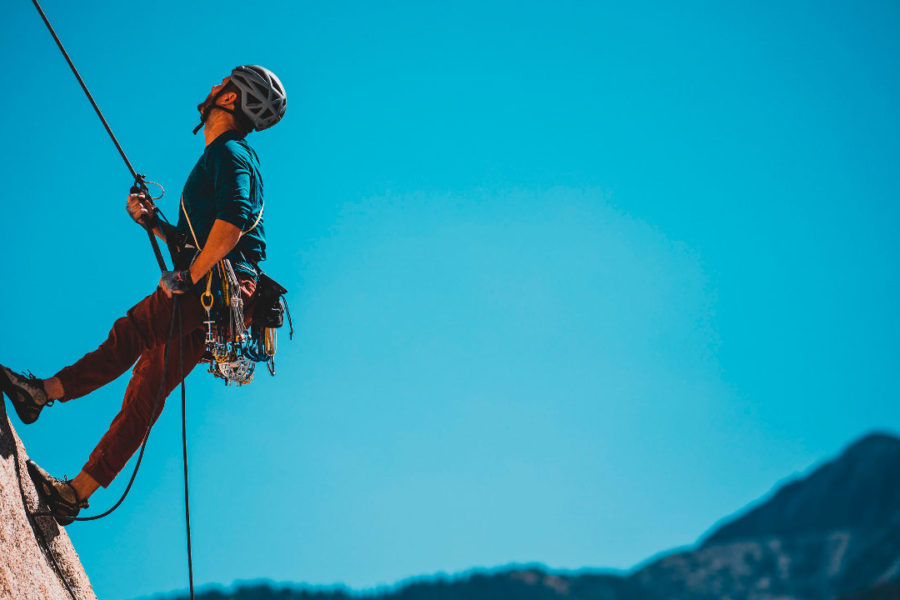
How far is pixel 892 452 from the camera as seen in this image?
7669 cm

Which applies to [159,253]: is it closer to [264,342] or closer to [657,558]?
[264,342]

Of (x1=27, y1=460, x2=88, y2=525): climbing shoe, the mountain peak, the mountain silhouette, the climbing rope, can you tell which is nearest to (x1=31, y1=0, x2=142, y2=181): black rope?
the climbing rope

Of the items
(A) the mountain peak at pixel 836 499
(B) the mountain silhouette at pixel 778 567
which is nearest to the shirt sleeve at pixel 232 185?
(B) the mountain silhouette at pixel 778 567

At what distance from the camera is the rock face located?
596cm

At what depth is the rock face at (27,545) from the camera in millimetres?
5961

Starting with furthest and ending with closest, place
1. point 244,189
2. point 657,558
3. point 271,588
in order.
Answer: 1. point 657,558
2. point 271,588
3. point 244,189

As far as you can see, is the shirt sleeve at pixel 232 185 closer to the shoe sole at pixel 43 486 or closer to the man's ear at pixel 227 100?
the man's ear at pixel 227 100

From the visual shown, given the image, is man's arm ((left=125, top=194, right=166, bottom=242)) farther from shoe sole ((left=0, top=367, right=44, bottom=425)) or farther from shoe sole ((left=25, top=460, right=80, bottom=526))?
shoe sole ((left=25, top=460, right=80, bottom=526))

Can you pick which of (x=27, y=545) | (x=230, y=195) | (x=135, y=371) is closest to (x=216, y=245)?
(x=230, y=195)

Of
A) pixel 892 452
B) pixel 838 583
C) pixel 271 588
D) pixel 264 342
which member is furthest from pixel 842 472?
pixel 264 342

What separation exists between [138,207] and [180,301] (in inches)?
27.7

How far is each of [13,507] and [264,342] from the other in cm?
189

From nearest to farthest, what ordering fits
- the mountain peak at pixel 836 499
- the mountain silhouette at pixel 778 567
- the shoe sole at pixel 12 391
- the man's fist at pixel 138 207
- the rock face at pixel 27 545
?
the rock face at pixel 27 545 → the shoe sole at pixel 12 391 → the man's fist at pixel 138 207 → the mountain silhouette at pixel 778 567 → the mountain peak at pixel 836 499

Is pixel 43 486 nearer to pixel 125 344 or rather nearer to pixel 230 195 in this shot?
pixel 125 344
